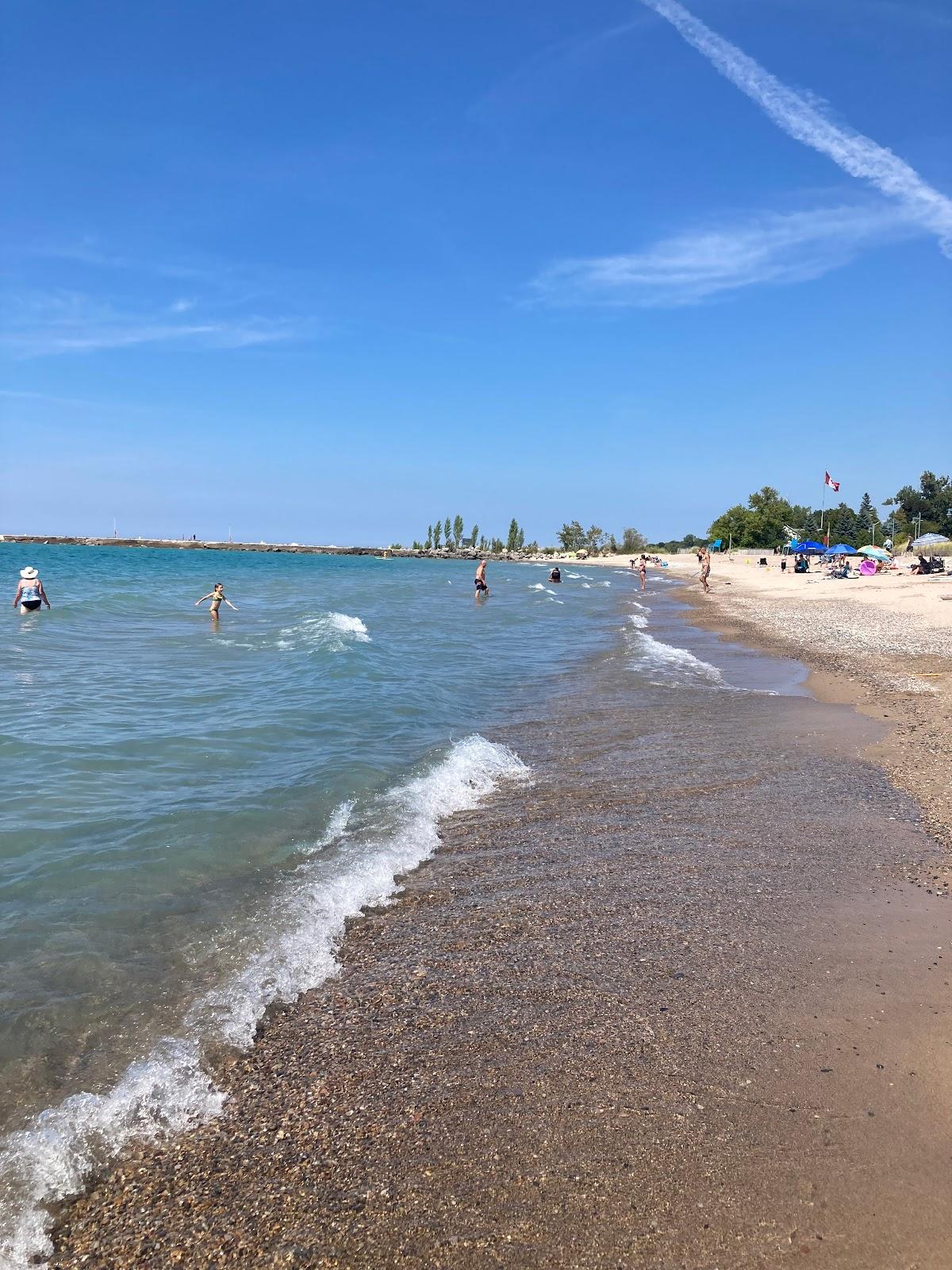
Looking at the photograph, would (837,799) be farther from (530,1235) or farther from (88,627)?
(88,627)

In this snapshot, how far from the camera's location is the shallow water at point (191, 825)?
3.81 metres

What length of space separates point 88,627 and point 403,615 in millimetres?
12122

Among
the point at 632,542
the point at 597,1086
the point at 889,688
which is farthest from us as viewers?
the point at 632,542

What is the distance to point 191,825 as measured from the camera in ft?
23.5

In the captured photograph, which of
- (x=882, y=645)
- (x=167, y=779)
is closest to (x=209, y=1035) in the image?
(x=167, y=779)

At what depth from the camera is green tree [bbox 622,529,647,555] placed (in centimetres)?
14800

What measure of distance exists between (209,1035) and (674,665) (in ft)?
49.1

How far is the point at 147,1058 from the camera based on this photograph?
389 centimetres

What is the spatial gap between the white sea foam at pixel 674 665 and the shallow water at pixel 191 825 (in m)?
0.10

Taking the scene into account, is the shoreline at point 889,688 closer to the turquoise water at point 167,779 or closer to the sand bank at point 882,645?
the sand bank at point 882,645

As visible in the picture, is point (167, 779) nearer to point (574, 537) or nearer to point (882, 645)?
point (882, 645)

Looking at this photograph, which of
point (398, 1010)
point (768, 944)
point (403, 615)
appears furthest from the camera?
point (403, 615)

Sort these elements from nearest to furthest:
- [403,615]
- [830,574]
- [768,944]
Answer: [768,944] < [403,615] < [830,574]

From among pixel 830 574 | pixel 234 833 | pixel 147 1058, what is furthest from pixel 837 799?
pixel 830 574
